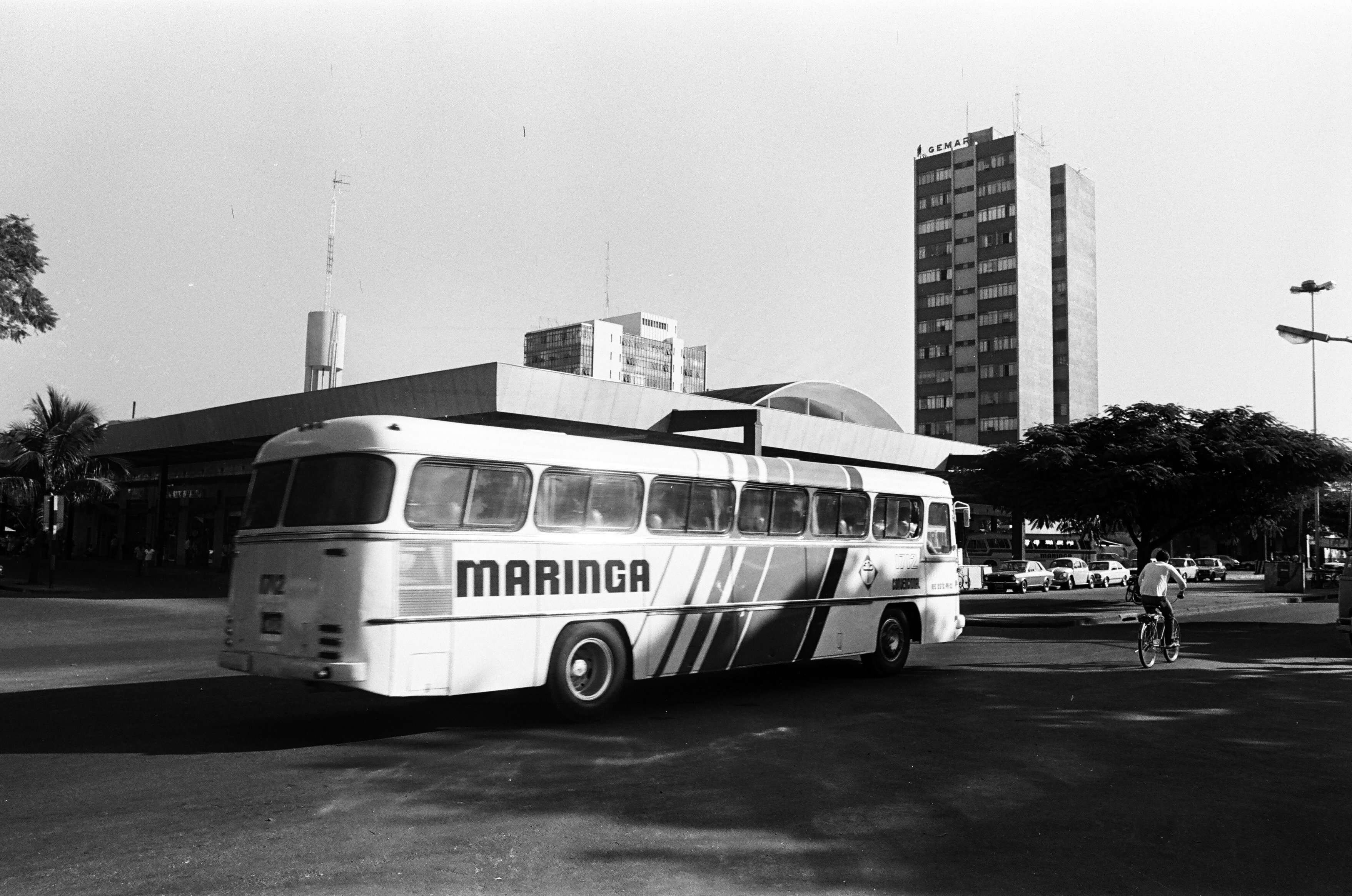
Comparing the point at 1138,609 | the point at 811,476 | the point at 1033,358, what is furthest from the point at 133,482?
A: the point at 1033,358

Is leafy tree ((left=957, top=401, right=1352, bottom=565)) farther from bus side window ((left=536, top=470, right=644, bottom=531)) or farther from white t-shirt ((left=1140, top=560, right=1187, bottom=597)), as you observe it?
bus side window ((left=536, top=470, right=644, bottom=531))

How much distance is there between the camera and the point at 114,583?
3866 cm

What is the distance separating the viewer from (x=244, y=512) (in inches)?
412

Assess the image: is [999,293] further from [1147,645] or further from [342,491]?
[342,491]

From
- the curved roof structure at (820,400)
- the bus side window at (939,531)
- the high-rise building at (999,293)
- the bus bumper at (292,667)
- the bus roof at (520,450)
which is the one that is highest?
the high-rise building at (999,293)

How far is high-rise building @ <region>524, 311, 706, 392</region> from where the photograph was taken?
153 m

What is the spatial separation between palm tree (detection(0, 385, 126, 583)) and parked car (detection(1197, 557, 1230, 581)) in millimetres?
→ 55610

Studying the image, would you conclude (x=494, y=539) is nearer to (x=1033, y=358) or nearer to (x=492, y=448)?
(x=492, y=448)

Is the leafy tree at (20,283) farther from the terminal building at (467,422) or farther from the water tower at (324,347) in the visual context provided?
the water tower at (324,347)

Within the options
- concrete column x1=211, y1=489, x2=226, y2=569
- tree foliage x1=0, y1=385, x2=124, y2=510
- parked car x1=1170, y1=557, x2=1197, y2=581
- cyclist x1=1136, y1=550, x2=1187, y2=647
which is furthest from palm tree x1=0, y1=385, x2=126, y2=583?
parked car x1=1170, y1=557, x2=1197, y2=581

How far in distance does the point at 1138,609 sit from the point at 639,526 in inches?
952

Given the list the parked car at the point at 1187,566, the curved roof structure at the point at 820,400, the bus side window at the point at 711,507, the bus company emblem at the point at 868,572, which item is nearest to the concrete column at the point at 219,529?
the curved roof structure at the point at 820,400

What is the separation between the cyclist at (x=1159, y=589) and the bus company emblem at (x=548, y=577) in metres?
8.48

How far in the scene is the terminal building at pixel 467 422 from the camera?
29750mm
